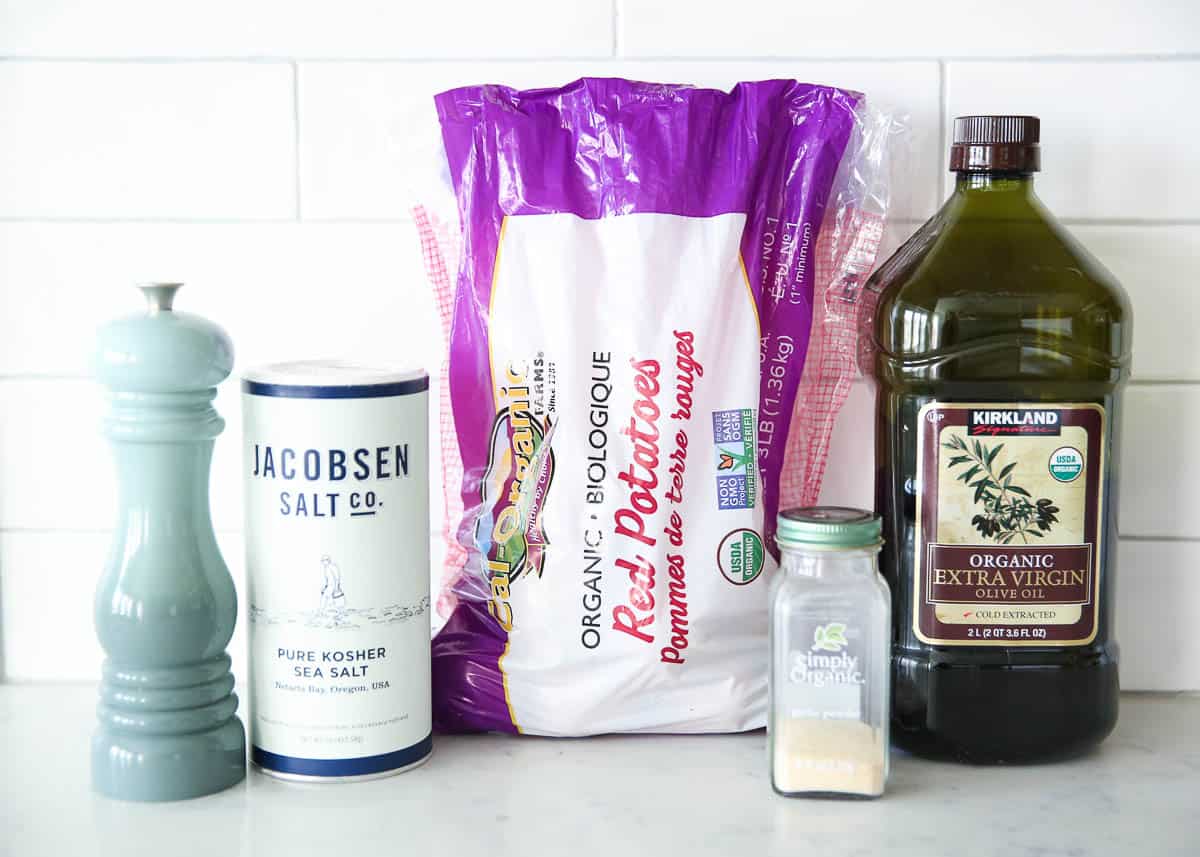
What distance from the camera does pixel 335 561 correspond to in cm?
75

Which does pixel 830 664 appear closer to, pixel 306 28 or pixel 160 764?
pixel 160 764

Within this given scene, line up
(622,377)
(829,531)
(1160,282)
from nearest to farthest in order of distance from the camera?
(829,531)
(622,377)
(1160,282)

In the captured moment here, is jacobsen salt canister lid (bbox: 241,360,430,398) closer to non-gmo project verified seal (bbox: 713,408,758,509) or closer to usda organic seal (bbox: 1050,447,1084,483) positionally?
non-gmo project verified seal (bbox: 713,408,758,509)

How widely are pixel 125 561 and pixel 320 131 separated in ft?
1.20

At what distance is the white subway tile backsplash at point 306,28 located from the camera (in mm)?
917

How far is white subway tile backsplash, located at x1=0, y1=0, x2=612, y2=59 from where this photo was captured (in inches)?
36.1

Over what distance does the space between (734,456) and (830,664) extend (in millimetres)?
166

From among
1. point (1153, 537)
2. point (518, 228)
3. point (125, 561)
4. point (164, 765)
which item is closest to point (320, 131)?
point (518, 228)

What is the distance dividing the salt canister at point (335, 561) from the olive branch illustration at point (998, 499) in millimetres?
338

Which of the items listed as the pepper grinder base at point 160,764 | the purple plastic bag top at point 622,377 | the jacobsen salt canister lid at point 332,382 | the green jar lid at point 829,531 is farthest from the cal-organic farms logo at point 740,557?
the pepper grinder base at point 160,764

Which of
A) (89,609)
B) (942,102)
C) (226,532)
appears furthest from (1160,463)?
(89,609)

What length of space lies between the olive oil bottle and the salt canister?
0.32 m

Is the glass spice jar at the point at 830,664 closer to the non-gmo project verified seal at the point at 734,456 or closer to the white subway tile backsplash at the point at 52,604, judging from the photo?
the non-gmo project verified seal at the point at 734,456

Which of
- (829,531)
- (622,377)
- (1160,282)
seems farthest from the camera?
(1160,282)
